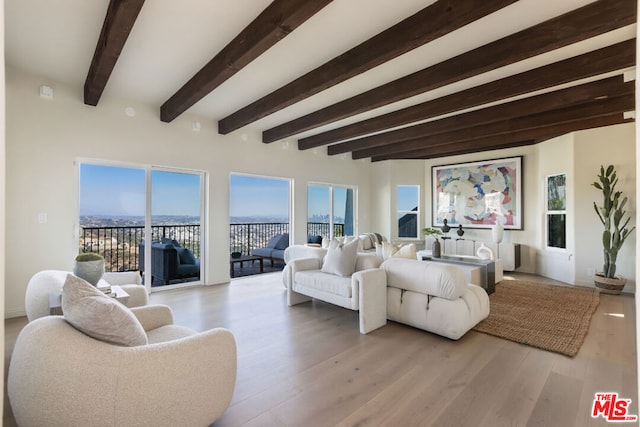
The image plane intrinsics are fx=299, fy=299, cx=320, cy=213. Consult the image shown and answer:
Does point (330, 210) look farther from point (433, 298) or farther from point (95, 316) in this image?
point (95, 316)

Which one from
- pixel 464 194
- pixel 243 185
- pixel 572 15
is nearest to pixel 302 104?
pixel 243 185

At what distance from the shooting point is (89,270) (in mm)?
2406

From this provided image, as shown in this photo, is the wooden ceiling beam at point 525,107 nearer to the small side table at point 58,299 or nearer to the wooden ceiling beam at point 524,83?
the wooden ceiling beam at point 524,83

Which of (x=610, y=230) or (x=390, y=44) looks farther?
(x=610, y=230)

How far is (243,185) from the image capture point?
584 cm

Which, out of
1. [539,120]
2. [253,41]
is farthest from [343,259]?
[539,120]

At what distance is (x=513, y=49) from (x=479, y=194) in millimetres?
4817

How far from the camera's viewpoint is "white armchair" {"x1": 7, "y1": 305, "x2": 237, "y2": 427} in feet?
4.21

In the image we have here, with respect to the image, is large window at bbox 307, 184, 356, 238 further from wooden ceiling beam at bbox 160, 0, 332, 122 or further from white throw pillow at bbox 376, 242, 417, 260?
A: wooden ceiling beam at bbox 160, 0, 332, 122

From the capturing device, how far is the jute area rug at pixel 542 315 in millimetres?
2880

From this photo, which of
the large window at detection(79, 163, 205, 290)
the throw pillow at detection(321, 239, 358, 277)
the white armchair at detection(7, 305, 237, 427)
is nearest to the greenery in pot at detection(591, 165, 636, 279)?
the throw pillow at detection(321, 239, 358, 277)

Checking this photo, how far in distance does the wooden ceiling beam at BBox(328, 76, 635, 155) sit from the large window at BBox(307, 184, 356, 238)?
6.33ft

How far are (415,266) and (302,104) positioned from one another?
2.78 metres

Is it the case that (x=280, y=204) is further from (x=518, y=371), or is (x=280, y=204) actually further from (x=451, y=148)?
(x=518, y=371)
